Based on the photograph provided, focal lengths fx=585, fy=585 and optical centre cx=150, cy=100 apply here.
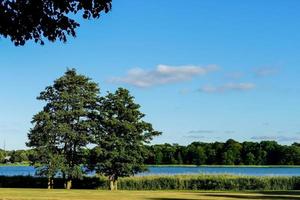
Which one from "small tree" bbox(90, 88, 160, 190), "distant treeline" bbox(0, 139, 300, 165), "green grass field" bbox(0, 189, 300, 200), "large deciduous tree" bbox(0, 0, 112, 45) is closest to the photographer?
"large deciduous tree" bbox(0, 0, 112, 45)

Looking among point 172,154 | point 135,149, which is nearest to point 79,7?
point 135,149

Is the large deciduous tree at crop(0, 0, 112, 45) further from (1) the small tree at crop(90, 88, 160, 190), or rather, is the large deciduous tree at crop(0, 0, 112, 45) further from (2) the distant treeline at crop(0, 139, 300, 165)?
(2) the distant treeline at crop(0, 139, 300, 165)

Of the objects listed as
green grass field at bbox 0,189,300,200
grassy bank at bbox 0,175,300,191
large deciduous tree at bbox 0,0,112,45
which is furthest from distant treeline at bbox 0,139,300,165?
large deciduous tree at bbox 0,0,112,45

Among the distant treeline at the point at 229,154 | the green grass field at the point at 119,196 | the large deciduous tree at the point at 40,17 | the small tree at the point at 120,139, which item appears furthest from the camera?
the distant treeline at the point at 229,154

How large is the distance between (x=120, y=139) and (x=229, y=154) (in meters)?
101

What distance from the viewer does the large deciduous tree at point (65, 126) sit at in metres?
51.8

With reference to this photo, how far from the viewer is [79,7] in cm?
1091

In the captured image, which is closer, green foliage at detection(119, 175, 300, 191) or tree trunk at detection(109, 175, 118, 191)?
green foliage at detection(119, 175, 300, 191)

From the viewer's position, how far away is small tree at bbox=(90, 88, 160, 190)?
5078 centimetres

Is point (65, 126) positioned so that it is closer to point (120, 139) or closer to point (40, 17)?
point (120, 139)

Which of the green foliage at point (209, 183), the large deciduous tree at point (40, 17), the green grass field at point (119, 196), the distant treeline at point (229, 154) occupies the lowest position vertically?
the green grass field at point (119, 196)

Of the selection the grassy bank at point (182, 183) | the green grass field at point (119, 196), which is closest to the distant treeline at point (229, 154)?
the grassy bank at point (182, 183)

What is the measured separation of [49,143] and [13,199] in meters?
21.2

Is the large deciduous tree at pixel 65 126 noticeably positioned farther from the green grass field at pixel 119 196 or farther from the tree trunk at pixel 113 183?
the green grass field at pixel 119 196
